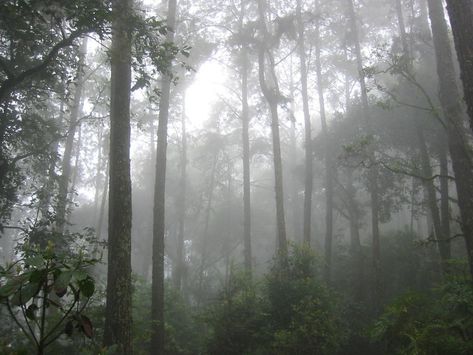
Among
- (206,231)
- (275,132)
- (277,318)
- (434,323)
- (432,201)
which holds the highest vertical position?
(275,132)

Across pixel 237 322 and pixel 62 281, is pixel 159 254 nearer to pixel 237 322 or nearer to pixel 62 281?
pixel 237 322

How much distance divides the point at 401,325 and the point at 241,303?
159 inches

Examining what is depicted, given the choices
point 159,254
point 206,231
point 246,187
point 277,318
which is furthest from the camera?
point 206,231

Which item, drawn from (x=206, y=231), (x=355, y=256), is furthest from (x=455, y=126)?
(x=206, y=231)

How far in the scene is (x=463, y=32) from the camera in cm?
607

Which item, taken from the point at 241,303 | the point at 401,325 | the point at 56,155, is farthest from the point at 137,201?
the point at 401,325

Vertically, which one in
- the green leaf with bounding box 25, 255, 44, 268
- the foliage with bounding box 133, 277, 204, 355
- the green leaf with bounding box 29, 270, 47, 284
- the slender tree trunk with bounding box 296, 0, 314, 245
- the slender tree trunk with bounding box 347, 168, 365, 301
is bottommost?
the foliage with bounding box 133, 277, 204, 355

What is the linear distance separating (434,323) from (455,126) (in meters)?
4.28

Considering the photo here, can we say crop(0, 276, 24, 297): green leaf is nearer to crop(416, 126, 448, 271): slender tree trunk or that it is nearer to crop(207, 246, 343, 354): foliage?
crop(207, 246, 343, 354): foliage

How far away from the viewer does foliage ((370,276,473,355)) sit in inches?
320

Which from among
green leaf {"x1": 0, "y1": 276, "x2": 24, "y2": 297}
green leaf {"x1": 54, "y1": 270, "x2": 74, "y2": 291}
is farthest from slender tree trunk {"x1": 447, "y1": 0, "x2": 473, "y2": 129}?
green leaf {"x1": 0, "y1": 276, "x2": 24, "y2": 297}

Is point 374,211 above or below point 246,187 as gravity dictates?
below

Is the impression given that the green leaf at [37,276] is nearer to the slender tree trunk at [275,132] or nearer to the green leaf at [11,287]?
the green leaf at [11,287]

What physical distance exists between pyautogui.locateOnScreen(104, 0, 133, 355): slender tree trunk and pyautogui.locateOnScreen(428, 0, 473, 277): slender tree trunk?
631cm
